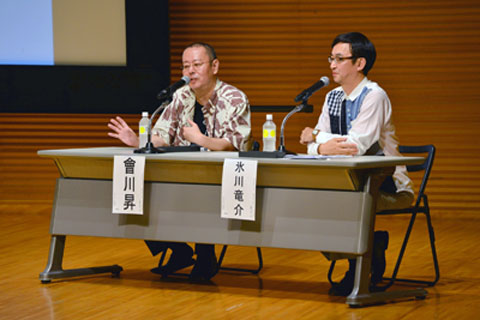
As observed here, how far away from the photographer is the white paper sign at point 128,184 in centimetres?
386

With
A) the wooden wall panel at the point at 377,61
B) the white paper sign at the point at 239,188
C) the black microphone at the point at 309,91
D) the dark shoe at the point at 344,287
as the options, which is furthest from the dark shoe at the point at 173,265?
the wooden wall panel at the point at 377,61

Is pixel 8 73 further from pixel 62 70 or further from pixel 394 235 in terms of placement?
pixel 394 235

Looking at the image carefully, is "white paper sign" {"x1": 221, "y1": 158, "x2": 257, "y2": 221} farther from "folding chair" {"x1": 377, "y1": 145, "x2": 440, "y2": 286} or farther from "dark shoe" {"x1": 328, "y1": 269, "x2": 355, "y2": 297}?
"folding chair" {"x1": 377, "y1": 145, "x2": 440, "y2": 286}

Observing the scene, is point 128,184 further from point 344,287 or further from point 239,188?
point 344,287

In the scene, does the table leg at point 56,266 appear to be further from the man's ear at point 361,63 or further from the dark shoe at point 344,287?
the man's ear at point 361,63

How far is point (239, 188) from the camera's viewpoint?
12.0 feet

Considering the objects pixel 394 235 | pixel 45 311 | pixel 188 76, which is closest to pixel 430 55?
pixel 394 235

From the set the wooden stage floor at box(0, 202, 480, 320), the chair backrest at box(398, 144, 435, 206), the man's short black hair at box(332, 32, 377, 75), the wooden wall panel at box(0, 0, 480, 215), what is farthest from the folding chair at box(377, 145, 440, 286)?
the wooden wall panel at box(0, 0, 480, 215)

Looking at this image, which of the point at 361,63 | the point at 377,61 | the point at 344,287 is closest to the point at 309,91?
the point at 361,63

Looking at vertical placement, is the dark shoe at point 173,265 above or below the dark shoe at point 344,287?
below

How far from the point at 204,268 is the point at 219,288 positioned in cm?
24

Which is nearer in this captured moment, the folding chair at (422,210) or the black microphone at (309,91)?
the black microphone at (309,91)

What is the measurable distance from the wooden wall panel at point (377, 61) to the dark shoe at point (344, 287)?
3218 millimetres

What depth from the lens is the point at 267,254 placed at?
16.8 feet
